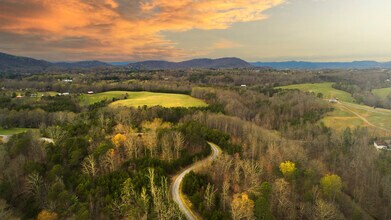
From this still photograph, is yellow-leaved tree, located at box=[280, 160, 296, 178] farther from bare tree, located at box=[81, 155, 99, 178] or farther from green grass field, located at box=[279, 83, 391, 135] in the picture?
green grass field, located at box=[279, 83, 391, 135]

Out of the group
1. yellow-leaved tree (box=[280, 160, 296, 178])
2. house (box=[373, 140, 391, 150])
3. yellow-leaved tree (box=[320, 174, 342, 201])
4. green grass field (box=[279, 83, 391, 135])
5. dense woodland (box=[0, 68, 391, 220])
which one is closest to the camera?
dense woodland (box=[0, 68, 391, 220])

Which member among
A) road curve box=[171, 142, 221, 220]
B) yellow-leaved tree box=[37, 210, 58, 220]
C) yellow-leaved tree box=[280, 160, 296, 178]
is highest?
yellow-leaved tree box=[37, 210, 58, 220]

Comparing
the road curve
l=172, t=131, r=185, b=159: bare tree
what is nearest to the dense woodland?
l=172, t=131, r=185, b=159: bare tree

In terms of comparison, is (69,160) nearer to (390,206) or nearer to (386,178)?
(390,206)

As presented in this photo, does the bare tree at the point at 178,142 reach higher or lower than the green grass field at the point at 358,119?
higher

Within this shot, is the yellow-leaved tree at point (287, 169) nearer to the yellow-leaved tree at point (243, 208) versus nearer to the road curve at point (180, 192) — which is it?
the road curve at point (180, 192)

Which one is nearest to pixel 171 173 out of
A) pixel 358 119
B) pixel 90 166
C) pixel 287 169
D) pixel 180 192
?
pixel 180 192

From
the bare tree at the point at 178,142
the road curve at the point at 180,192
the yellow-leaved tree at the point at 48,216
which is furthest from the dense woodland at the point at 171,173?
the road curve at the point at 180,192

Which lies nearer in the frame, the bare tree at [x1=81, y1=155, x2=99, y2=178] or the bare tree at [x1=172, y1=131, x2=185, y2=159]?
the bare tree at [x1=81, y1=155, x2=99, y2=178]

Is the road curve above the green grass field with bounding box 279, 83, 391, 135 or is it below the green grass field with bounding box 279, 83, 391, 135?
above
